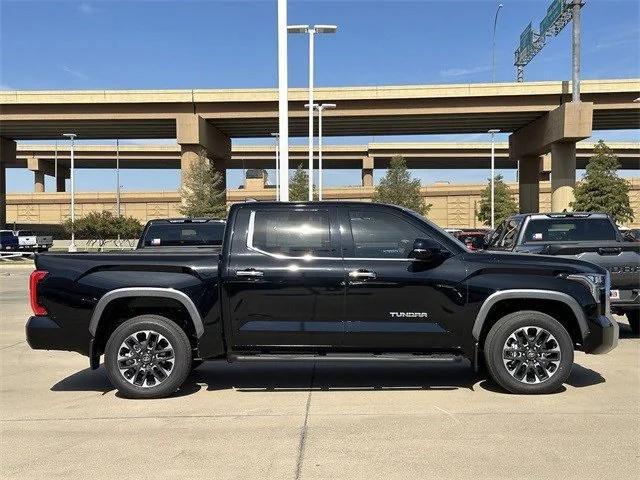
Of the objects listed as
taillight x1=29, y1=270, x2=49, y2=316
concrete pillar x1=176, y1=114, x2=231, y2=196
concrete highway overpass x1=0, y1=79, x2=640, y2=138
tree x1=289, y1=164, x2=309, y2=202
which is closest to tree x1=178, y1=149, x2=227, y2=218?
concrete pillar x1=176, y1=114, x2=231, y2=196

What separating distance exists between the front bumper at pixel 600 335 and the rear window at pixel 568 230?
4.43 m

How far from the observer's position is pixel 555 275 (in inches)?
242

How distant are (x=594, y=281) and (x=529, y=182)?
4711 centimetres

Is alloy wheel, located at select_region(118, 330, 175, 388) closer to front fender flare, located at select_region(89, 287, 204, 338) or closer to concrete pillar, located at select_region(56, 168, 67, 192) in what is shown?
front fender flare, located at select_region(89, 287, 204, 338)

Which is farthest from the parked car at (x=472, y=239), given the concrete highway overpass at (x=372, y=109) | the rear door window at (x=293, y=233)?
the concrete highway overpass at (x=372, y=109)

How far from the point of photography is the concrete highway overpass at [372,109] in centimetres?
4238

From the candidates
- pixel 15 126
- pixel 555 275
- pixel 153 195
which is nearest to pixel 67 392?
pixel 555 275

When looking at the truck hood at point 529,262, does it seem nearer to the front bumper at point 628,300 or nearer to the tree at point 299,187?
the front bumper at point 628,300

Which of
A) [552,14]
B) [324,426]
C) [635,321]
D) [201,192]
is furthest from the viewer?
[552,14]

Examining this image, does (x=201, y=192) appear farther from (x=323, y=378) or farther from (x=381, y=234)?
(x=381, y=234)

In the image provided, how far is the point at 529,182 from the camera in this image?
5075 cm

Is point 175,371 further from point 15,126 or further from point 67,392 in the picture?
point 15,126

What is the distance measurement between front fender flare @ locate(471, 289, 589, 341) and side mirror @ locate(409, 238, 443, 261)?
26.4 inches

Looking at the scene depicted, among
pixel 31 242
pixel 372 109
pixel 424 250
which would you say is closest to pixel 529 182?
pixel 372 109
